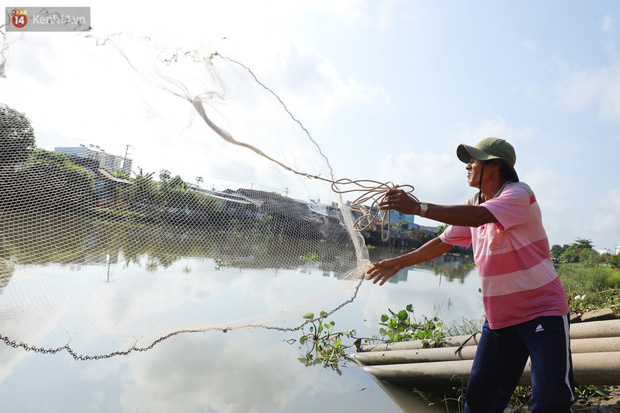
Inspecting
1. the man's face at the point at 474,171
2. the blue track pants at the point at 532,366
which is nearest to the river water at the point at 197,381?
the blue track pants at the point at 532,366

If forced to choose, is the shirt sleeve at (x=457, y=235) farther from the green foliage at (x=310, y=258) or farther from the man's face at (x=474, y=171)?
the green foliage at (x=310, y=258)

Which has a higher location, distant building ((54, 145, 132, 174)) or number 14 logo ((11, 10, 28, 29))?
number 14 logo ((11, 10, 28, 29))

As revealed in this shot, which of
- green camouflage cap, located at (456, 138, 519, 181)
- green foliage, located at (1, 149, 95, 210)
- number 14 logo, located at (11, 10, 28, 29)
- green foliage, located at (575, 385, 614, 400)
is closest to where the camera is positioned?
green camouflage cap, located at (456, 138, 519, 181)

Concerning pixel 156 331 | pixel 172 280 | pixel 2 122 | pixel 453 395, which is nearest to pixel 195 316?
pixel 156 331

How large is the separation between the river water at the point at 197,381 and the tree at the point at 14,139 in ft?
3.61

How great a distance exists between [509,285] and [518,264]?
10cm

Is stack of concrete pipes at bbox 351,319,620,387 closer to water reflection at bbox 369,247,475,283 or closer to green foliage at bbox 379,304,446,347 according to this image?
green foliage at bbox 379,304,446,347

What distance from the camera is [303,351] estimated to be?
4203 mm

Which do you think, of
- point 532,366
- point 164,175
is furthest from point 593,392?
point 164,175

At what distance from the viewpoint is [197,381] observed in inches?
127

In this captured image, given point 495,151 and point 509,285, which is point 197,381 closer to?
point 509,285

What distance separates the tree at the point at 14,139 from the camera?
3.45 metres

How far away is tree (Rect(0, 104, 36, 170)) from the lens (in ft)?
11.3

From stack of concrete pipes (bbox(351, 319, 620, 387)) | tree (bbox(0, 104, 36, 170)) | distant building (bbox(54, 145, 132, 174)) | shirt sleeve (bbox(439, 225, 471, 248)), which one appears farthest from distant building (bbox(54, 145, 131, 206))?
stack of concrete pipes (bbox(351, 319, 620, 387))
